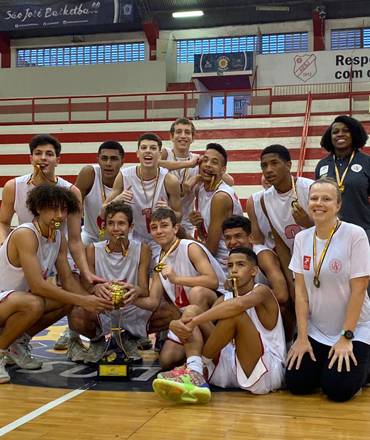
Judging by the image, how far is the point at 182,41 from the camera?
19.7m

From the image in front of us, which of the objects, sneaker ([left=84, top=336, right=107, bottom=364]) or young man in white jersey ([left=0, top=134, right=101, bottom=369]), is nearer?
sneaker ([left=84, top=336, right=107, bottom=364])

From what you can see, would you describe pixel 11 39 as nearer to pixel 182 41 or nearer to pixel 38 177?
pixel 182 41

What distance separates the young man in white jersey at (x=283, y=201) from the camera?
421 centimetres

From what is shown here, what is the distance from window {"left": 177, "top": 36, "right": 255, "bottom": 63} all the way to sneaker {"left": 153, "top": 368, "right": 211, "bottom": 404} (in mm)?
17152

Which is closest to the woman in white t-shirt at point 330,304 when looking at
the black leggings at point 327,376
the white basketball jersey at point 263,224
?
the black leggings at point 327,376

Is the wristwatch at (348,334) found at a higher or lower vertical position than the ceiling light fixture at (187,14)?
lower

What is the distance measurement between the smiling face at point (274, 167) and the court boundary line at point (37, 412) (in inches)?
78.6

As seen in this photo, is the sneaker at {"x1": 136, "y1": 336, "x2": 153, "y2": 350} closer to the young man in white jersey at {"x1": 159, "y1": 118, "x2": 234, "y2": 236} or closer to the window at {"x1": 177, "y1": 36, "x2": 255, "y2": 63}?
the young man in white jersey at {"x1": 159, "y1": 118, "x2": 234, "y2": 236}

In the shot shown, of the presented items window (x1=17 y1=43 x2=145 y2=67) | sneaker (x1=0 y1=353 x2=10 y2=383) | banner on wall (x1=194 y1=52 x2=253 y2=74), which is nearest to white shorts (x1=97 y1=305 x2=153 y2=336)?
sneaker (x1=0 y1=353 x2=10 y2=383)

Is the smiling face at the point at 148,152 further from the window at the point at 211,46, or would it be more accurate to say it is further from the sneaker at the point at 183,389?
the window at the point at 211,46

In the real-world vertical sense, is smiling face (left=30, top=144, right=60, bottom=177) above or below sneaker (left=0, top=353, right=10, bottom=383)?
above

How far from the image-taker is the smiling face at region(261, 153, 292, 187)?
4.20 metres

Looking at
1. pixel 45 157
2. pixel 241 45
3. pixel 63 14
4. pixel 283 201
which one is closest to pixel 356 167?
pixel 283 201

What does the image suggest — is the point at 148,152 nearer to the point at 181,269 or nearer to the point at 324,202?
the point at 181,269
